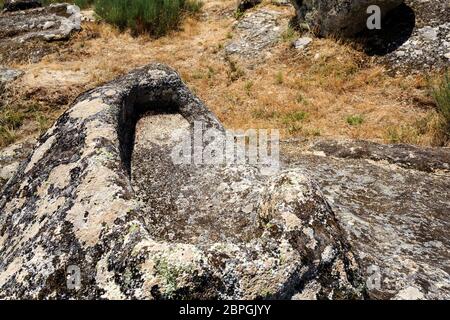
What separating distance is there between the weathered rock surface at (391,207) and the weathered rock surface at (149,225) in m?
0.44

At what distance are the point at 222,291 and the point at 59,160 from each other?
5.28ft

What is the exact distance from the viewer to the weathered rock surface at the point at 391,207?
8.18 ft

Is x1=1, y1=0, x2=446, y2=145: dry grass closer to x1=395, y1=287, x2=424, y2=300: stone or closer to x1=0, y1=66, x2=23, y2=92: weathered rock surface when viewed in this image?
x1=0, y1=66, x2=23, y2=92: weathered rock surface

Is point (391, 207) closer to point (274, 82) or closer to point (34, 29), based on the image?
point (274, 82)

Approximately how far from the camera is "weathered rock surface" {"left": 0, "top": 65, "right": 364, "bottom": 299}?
1953 millimetres

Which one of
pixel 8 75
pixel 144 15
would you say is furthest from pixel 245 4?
pixel 8 75

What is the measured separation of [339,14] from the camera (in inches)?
383

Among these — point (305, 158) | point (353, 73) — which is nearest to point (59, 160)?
point (305, 158)

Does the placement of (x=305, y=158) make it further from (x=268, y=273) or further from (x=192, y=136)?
(x=268, y=273)

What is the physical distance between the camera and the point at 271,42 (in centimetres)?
1091

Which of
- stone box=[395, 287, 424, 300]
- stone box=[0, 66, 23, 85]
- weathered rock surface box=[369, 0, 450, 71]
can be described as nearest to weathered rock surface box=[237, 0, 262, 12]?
weathered rock surface box=[369, 0, 450, 71]

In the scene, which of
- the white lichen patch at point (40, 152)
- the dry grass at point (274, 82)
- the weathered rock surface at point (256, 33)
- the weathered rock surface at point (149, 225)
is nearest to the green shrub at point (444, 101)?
the dry grass at point (274, 82)

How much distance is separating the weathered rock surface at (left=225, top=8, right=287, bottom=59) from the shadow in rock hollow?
2.26m

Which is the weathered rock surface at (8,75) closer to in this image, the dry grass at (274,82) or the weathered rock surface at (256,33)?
the dry grass at (274,82)
